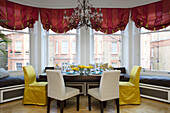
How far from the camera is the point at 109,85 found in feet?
7.16

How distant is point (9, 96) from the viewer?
296cm

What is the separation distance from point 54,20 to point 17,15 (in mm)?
1072

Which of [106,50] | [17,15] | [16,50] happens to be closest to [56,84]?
[16,50]

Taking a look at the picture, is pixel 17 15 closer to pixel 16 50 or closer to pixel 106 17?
pixel 16 50

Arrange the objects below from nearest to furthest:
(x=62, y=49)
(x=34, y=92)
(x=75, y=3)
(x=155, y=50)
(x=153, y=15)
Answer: (x=34, y=92), (x=153, y=15), (x=155, y=50), (x=75, y=3), (x=62, y=49)

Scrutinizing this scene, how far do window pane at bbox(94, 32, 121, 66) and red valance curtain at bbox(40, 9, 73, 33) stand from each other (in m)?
1.12

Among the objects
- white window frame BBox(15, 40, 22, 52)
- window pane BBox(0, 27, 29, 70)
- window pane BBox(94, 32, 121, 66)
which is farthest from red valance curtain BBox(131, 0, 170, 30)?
white window frame BBox(15, 40, 22, 52)

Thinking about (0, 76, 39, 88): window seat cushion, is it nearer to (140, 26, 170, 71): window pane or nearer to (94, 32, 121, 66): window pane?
(94, 32, 121, 66): window pane

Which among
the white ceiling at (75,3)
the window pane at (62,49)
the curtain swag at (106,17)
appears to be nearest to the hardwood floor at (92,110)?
the window pane at (62,49)

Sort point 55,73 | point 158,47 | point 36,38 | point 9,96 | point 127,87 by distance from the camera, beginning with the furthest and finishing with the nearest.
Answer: point 36,38, point 158,47, point 9,96, point 127,87, point 55,73

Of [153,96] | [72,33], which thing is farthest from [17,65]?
[153,96]

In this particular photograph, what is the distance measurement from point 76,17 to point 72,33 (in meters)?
1.47

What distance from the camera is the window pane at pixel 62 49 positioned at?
422 centimetres

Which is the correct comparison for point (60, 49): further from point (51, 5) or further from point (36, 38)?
point (51, 5)
